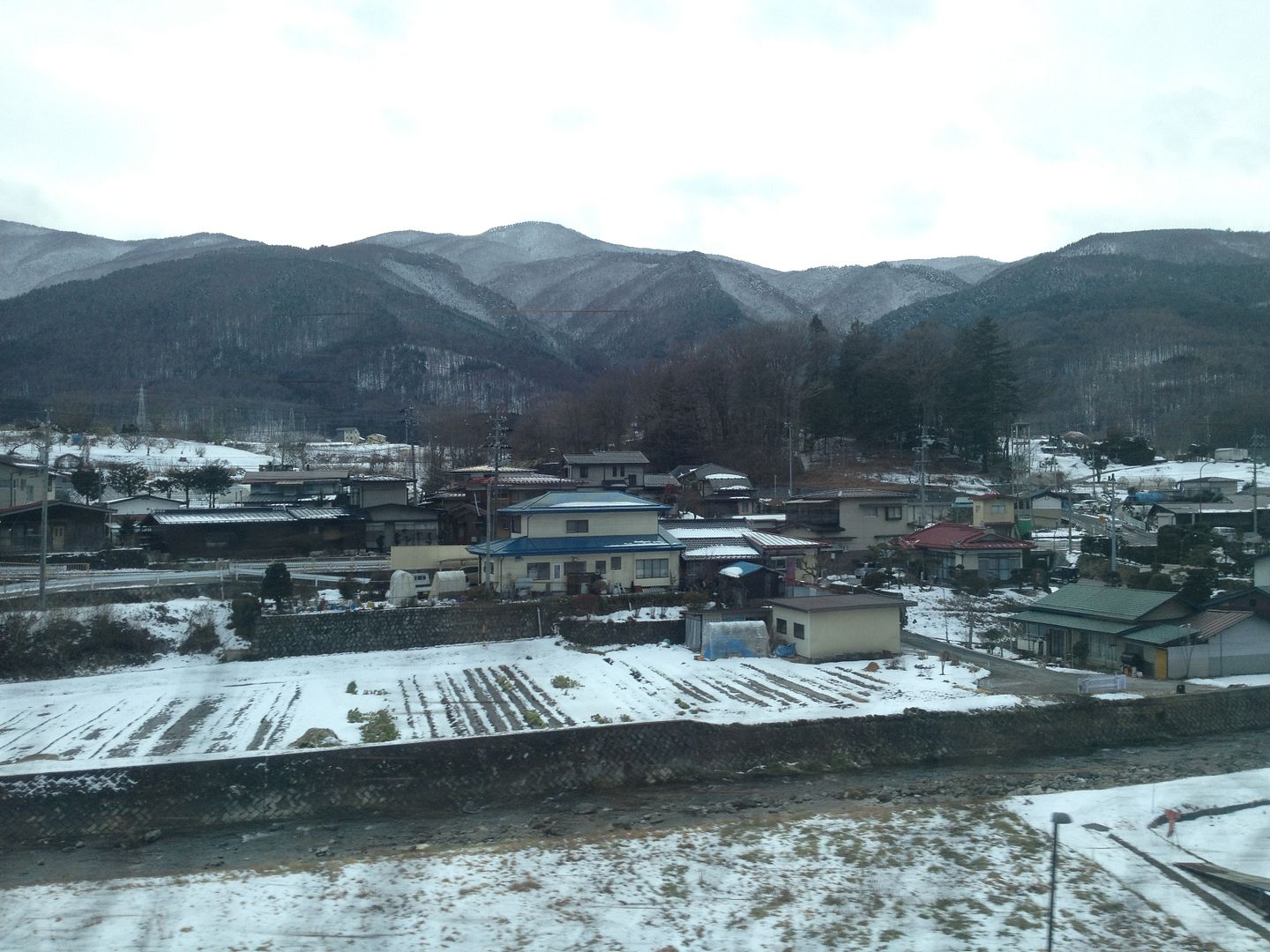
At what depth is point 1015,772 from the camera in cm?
948

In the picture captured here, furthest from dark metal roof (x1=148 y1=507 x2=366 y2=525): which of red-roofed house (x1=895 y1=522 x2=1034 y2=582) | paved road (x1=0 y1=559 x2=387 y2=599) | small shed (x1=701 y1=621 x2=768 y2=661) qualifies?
red-roofed house (x1=895 y1=522 x2=1034 y2=582)

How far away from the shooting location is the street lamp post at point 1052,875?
533 cm

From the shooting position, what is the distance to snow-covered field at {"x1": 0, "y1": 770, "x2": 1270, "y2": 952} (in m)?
5.41

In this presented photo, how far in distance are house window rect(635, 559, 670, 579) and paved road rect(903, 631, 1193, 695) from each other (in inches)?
214

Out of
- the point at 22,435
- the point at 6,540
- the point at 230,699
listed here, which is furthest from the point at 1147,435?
the point at 22,435

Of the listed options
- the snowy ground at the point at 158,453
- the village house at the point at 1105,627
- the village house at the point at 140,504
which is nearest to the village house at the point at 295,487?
the village house at the point at 140,504

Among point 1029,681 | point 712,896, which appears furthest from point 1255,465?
point 712,896

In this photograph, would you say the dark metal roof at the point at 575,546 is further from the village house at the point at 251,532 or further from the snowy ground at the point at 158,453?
the snowy ground at the point at 158,453

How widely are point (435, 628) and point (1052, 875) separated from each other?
10.3 metres

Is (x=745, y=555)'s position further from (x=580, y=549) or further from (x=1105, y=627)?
(x=1105, y=627)

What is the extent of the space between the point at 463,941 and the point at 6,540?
17354mm

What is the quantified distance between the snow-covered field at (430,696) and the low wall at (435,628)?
0.29 meters

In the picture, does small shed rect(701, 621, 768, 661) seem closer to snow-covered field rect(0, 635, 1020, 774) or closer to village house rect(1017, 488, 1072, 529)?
snow-covered field rect(0, 635, 1020, 774)

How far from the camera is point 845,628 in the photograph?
43.3ft
